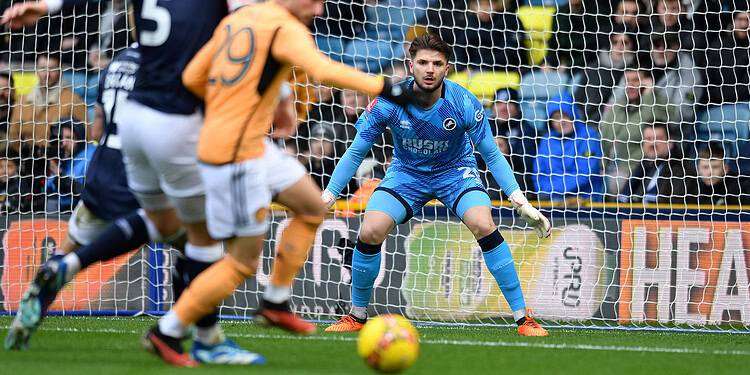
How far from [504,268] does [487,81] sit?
388 cm

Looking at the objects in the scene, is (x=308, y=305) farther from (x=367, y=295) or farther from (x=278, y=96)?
(x=278, y=96)

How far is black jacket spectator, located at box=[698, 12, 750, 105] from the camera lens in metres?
10.5

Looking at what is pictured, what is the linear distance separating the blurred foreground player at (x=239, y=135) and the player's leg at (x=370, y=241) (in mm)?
2708

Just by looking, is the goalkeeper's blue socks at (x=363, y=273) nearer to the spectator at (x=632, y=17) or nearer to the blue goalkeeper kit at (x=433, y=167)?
the blue goalkeeper kit at (x=433, y=167)

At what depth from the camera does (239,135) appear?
5.49 m

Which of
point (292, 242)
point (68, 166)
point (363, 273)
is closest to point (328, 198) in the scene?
point (363, 273)

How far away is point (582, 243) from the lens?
10094mm

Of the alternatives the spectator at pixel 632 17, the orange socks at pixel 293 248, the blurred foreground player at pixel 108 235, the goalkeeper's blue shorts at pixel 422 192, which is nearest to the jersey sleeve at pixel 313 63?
the orange socks at pixel 293 248

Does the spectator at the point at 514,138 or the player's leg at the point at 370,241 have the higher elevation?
the spectator at the point at 514,138

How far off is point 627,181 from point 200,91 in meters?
6.23

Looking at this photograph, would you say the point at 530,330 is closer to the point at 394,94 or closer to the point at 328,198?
the point at 328,198

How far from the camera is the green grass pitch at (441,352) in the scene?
586cm

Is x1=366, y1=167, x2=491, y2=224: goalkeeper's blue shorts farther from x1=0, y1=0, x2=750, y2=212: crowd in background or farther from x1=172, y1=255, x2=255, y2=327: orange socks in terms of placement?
x1=172, y1=255, x2=255, y2=327: orange socks

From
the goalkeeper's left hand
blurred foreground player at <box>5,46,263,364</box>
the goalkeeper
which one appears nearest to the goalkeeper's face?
the goalkeeper
